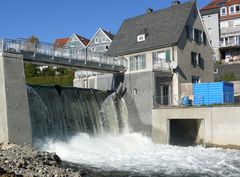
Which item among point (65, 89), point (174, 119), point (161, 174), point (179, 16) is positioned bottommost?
point (161, 174)

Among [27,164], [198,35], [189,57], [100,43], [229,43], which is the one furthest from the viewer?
[100,43]

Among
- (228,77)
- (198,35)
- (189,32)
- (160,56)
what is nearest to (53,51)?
(160,56)

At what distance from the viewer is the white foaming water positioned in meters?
20.9

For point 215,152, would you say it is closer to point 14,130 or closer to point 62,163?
point 62,163

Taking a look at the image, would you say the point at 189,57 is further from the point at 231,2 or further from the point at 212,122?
the point at 231,2

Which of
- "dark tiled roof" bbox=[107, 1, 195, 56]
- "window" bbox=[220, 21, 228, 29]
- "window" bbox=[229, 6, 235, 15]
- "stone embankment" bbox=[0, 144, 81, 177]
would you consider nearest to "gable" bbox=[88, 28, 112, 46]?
"window" bbox=[220, 21, 228, 29]

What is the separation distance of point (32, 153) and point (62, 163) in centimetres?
173

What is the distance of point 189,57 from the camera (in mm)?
35812

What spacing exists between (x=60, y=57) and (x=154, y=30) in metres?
11.8

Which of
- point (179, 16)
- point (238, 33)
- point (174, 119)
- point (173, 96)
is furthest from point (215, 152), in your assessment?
point (238, 33)

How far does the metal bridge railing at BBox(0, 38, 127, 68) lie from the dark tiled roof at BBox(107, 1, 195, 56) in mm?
3324

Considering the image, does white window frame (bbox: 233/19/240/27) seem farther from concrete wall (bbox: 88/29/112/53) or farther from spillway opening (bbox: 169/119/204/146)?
spillway opening (bbox: 169/119/204/146)

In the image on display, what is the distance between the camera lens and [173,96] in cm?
3388

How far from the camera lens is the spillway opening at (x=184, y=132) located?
101 ft
